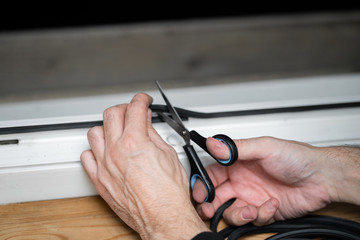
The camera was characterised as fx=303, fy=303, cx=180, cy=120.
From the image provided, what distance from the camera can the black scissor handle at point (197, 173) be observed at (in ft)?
1.69

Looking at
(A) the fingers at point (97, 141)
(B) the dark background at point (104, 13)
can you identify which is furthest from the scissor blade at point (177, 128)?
(B) the dark background at point (104, 13)

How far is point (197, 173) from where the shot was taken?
540 mm

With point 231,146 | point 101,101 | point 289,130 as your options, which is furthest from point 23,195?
point 289,130

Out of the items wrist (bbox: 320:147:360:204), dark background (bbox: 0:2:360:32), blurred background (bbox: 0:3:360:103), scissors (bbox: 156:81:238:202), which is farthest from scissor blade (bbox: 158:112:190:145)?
dark background (bbox: 0:2:360:32)

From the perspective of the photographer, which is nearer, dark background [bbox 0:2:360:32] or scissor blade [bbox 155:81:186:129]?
scissor blade [bbox 155:81:186:129]

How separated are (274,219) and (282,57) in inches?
75.5

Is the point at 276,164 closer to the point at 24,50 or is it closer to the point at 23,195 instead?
the point at 23,195

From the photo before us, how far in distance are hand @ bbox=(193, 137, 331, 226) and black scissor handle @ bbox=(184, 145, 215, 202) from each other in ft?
0.04

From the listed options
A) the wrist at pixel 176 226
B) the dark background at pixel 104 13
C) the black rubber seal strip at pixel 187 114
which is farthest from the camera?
the dark background at pixel 104 13

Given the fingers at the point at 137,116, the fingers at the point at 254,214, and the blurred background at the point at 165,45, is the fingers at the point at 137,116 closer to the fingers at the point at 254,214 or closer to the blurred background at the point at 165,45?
the fingers at the point at 254,214

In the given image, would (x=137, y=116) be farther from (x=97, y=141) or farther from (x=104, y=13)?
(x=104, y=13)

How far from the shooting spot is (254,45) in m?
2.29

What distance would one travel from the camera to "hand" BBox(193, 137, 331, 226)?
535 mm

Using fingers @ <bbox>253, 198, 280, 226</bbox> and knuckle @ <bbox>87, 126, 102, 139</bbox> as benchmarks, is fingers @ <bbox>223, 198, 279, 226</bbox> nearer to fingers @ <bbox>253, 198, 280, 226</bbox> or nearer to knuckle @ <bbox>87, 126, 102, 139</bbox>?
fingers @ <bbox>253, 198, 280, 226</bbox>
